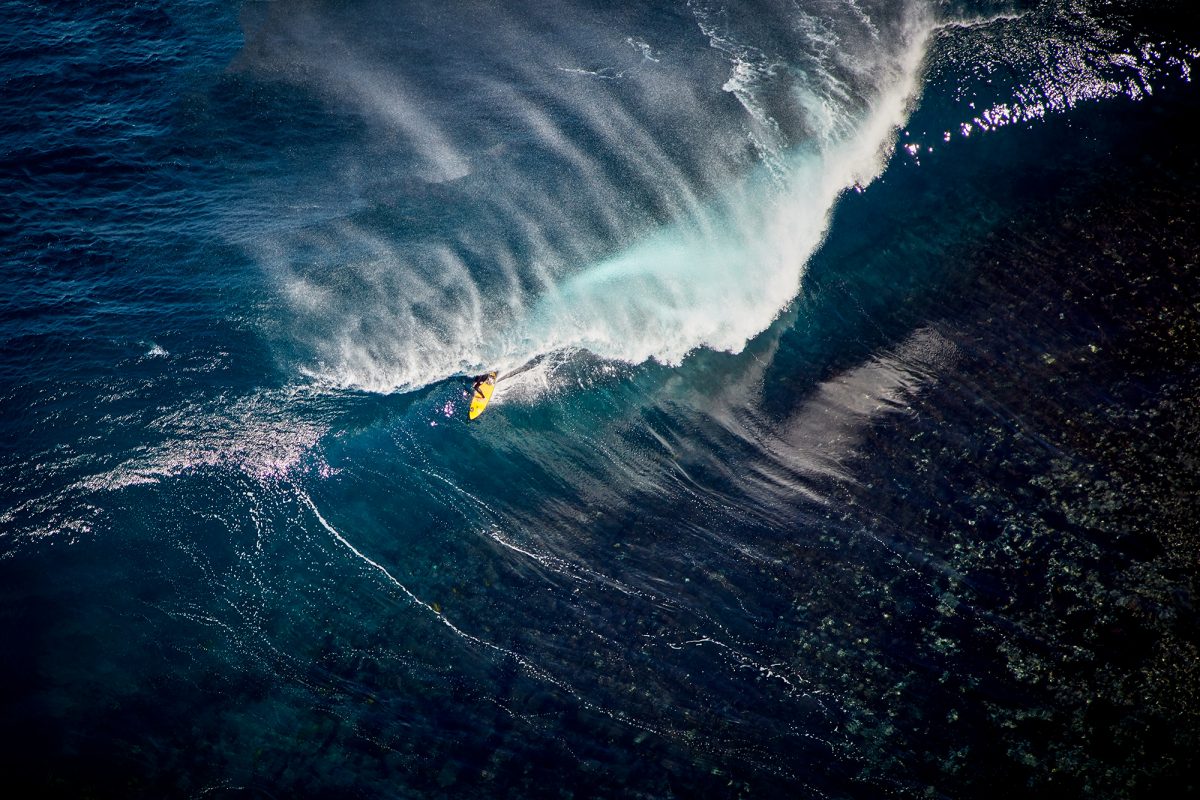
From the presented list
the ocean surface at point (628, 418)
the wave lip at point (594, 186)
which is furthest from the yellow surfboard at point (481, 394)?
the wave lip at point (594, 186)

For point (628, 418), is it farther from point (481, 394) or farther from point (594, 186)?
point (594, 186)

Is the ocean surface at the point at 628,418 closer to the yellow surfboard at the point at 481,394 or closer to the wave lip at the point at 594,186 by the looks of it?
the wave lip at the point at 594,186

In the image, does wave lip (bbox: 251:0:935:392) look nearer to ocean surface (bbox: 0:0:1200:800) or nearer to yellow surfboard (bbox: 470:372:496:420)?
ocean surface (bbox: 0:0:1200:800)

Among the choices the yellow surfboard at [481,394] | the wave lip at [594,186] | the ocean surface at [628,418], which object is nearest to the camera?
the ocean surface at [628,418]

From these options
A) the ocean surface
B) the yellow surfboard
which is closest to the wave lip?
the ocean surface

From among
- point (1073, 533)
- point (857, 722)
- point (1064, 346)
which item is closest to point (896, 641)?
point (857, 722)

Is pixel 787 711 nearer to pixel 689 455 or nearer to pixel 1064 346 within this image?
pixel 689 455
